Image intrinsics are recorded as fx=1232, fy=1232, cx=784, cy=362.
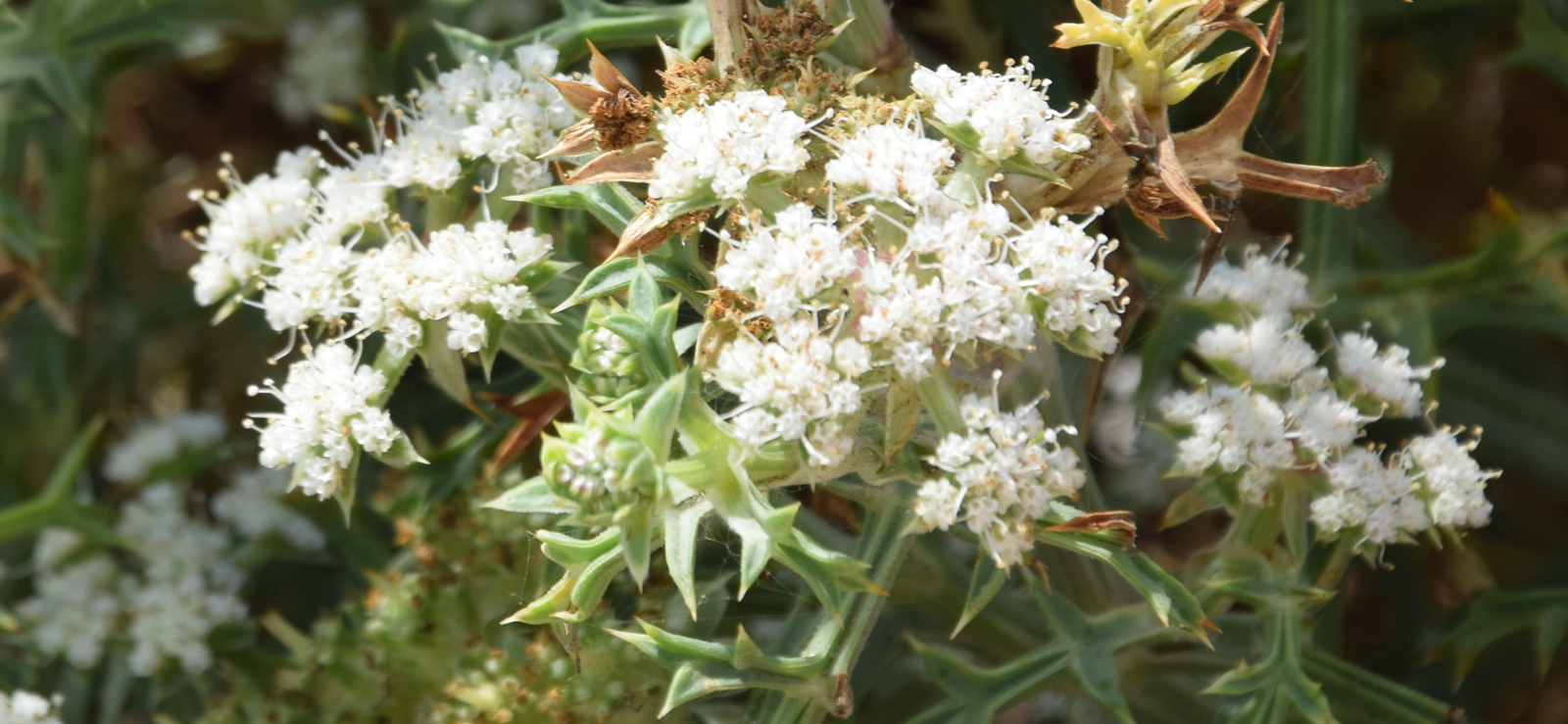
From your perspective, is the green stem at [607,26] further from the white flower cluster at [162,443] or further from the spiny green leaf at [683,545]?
the white flower cluster at [162,443]

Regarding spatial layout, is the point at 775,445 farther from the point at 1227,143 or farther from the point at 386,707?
the point at 386,707

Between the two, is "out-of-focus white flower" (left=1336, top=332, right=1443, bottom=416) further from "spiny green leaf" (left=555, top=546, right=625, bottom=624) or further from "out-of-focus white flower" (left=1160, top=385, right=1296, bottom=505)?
"spiny green leaf" (left=555, top=546, right=625, bottom=624)

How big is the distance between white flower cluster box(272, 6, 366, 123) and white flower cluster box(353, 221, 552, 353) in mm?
1132

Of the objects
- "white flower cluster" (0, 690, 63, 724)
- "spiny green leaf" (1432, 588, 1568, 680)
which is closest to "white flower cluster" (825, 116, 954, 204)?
"spiny green leaf" (1432, 588, 1568, 680)

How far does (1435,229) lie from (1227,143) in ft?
5.01

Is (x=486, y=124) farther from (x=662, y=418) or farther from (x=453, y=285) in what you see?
(x=662, y=418)

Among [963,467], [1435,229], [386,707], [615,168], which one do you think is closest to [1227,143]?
[963,467]

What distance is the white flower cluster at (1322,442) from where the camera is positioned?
126cm

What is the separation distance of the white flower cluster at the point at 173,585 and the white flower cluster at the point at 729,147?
44.7 inches

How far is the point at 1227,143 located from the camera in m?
1.17

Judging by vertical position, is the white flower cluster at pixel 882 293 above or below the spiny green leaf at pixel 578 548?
above

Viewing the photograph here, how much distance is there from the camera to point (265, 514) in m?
1.90

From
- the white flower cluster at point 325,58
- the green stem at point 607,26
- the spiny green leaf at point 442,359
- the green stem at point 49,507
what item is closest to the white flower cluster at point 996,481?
the spiny green leaf at point 442,359

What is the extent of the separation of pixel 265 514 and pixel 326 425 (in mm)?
760
